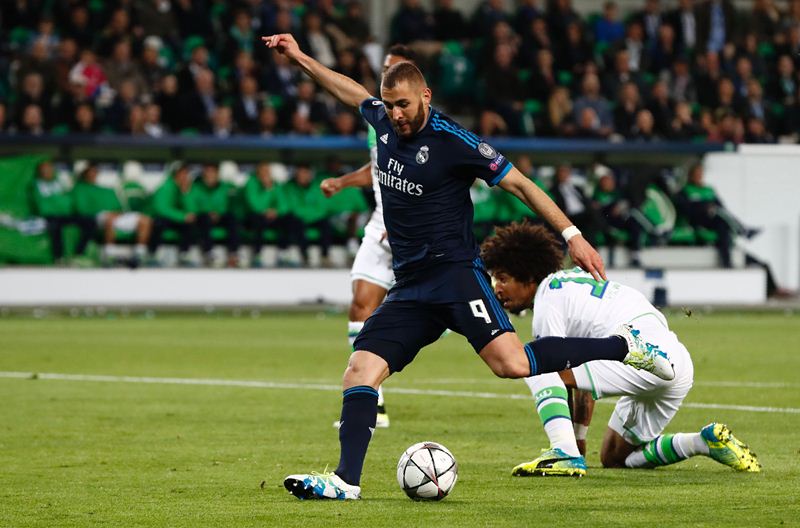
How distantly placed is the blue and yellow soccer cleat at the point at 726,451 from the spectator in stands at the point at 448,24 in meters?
21.4

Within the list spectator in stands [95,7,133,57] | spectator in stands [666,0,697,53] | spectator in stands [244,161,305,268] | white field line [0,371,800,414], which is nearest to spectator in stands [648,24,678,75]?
spectator in stands [666,0,697,53]

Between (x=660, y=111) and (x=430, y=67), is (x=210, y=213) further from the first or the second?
(x=660, y=111)

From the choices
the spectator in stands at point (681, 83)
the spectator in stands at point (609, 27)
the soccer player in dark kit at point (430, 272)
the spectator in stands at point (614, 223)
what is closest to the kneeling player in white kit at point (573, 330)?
the soccer player in dark kit at point (430, 272)

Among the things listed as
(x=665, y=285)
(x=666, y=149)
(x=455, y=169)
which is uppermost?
(x=455, y=169)

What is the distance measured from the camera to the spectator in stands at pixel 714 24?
31.1 meters

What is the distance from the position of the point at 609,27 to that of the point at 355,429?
24658mm

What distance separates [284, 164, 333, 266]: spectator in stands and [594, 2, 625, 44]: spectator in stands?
7673mm

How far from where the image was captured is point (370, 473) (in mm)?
7824

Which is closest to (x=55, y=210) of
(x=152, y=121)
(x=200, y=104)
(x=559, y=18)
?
(x=152, y=121)

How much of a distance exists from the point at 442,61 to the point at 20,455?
19961mm

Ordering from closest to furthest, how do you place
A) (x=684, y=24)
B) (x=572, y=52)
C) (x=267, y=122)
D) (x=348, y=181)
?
1. (x=348, y=181)
2. (x=267, y=122)
3. (x=572, y=52)
4. (x=684, y=24)

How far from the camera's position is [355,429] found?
22.4ft

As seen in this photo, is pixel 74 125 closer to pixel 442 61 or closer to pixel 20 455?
pixel 442 61

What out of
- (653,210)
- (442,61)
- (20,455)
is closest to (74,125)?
(442,61)
